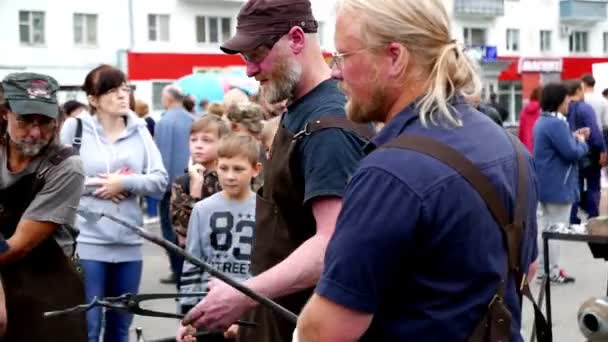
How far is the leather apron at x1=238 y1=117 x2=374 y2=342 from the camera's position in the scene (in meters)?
3.08

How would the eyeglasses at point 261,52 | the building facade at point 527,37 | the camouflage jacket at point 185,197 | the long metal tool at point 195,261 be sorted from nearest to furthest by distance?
the long metal tool at point 195,261 < the eyeglasses at point 261,52 < the camouflage jacket at point 185,197 < the building facade at point 527,37

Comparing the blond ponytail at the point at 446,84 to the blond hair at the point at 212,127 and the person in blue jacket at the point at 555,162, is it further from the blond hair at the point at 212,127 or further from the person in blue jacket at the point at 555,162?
the person in blue jacket at the point at 555,162

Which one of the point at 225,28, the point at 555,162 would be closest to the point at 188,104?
the point at 555,162

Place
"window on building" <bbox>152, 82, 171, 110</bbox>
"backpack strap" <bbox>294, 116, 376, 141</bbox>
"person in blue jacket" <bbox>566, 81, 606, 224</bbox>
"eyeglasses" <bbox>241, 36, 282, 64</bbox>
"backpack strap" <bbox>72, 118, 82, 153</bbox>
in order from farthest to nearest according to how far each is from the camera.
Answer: "window on building" <bbox>152, 82, 171, 110</bbox> < "person in blue jacket" <bbox>566, 81, 606, 224</bbox> < "backpack strap" <bbox>72, 118, 82, 153</bbox> < "eyeglasses" <bbox>241, 36, 282, 64</bbox> < "backpack strap" <bbox>294, 116, 376, 141</bbox>

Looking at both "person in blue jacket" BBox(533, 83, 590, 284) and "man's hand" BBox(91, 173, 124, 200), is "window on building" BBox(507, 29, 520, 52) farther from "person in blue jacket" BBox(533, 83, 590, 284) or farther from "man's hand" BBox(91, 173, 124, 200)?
"man's hand" BBox(91, 173, 124, 200)

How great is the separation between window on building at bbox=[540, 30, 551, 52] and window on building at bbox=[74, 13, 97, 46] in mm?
23149

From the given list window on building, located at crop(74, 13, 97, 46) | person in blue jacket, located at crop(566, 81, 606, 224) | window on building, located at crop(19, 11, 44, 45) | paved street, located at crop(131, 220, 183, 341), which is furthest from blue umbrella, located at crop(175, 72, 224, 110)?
window on building, located at crop(74, 13, 97, 46)

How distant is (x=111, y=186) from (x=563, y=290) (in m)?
4.87

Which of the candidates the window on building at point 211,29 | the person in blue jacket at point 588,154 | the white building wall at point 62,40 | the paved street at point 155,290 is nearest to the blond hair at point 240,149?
the paved street at point 155,290

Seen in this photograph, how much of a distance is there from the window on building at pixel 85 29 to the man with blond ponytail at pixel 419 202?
115 ft

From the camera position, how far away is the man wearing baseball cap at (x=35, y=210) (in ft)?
13.1

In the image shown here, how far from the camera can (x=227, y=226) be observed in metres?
4.83

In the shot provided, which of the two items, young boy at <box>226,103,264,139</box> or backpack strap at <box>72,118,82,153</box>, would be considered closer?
backpack strap at <box>72,118,82,153</box>

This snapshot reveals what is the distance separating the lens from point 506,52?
160 feet
